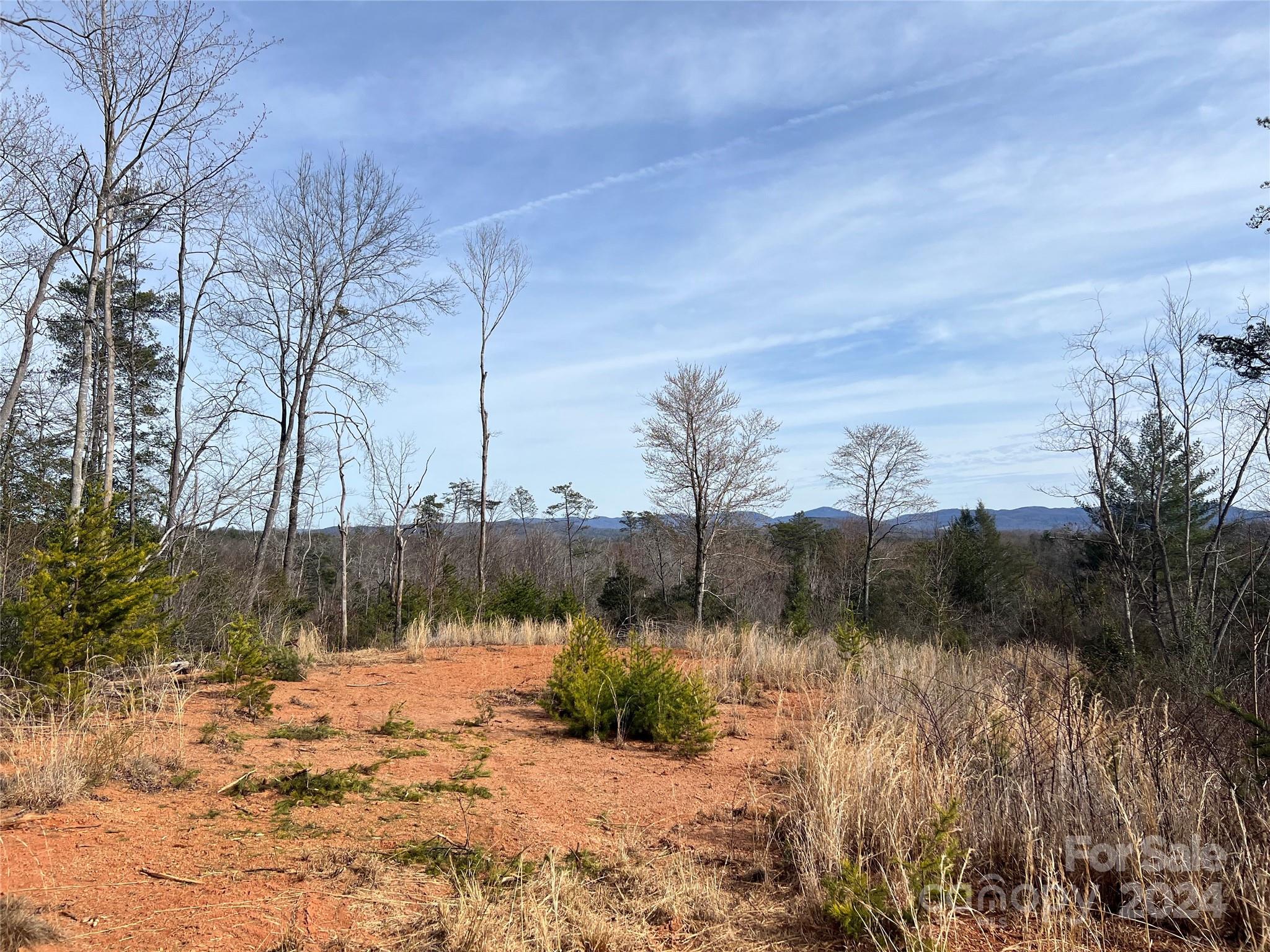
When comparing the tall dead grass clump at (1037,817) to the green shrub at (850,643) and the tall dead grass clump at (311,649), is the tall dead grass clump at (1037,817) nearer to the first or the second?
the green shrub at (850,643)

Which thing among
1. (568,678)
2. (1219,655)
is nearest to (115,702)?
(568,678)

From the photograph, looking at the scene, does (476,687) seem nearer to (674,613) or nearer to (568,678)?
(568,678)

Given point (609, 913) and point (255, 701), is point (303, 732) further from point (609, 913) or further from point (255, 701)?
point (609, 913)

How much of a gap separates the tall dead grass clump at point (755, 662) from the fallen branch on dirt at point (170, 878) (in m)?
6.52

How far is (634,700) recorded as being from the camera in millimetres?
7453

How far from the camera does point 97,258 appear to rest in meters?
9.80

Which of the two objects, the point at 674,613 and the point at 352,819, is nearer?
the point at 352,819

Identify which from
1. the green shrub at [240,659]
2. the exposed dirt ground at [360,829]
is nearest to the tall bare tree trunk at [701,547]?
the exposed dirt ground at [360,829]

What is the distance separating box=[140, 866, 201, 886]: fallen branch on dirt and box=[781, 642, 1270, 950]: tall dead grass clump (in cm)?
277

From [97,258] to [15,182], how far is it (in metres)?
2.18

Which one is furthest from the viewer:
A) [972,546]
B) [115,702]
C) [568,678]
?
[972,546]

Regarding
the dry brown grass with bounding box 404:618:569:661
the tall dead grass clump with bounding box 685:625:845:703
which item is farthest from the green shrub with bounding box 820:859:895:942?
the dry brown grass with bounding box 404:618:569:661

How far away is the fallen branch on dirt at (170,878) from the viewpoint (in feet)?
10.4

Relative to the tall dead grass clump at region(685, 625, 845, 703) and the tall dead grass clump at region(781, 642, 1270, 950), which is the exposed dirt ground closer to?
the tall dead grass clump at region(781, 642, 1270, 950)
